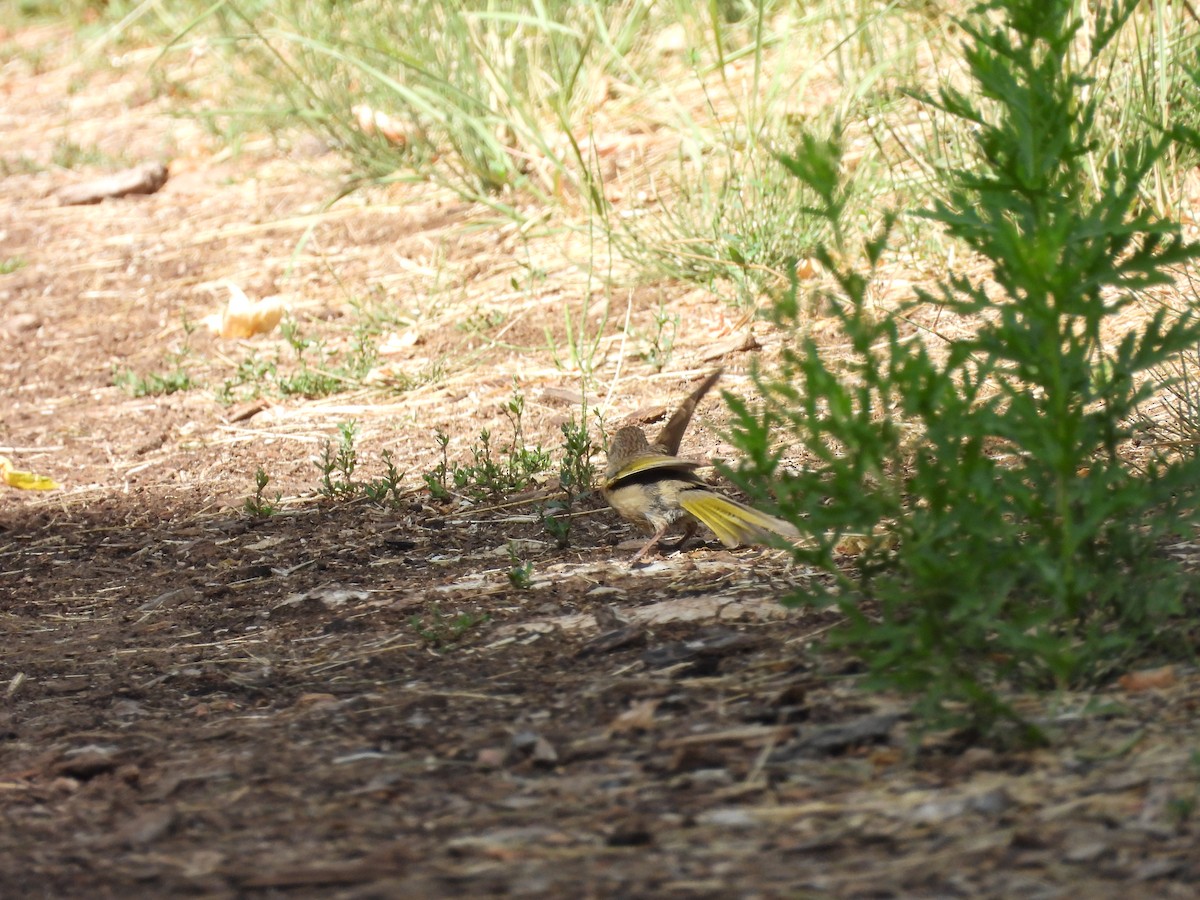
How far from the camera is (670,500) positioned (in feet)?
12.2

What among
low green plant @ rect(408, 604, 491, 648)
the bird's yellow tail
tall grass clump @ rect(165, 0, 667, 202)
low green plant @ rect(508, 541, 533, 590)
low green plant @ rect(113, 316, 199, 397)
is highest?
tall grass clump @ rect(165, 0, 667, 202)

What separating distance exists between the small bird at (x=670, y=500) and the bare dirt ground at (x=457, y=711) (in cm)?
9

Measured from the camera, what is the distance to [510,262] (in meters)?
7.03

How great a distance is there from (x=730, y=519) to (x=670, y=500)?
0.70 ft

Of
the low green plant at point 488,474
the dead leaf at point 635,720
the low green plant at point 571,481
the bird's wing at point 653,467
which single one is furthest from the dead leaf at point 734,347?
the dead leaf at point 635,720

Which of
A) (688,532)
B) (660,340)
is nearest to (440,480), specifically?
(688,532)

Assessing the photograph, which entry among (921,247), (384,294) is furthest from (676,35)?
(921,247)

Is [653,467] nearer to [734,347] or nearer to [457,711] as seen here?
[457,711]

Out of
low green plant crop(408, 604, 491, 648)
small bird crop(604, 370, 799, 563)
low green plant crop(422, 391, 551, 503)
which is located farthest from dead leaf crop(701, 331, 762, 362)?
low green plant crop(408, 604, 491, 648)

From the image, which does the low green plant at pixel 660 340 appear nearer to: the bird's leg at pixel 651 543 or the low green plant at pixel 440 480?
the low green plant at pixel 440 480

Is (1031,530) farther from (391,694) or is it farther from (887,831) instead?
(391,694)

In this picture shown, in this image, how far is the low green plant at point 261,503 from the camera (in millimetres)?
4566

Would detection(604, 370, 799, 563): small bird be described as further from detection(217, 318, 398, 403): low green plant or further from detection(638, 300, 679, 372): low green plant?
detection(217, 318, 398, 403): low green plant

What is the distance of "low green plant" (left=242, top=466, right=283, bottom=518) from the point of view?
4566 millimetres
